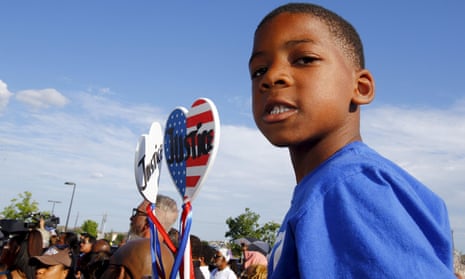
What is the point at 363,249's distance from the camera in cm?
82

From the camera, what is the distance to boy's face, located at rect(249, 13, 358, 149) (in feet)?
3.75

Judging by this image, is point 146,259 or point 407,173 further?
point 146,259

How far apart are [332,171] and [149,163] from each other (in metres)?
2.32

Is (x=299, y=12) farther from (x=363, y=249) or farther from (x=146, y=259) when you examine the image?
(x=146, y=259)

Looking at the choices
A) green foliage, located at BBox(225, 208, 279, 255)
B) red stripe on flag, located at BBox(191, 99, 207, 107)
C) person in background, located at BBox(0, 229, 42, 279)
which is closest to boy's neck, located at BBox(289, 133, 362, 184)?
red stripe on flag, located at BBox(191, 99, 207, 107)

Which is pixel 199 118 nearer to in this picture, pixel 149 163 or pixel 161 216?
pixel 149 163

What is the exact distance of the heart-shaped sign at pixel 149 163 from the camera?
3.05 m

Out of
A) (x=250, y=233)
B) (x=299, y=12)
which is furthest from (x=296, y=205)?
(x=250, y=233)

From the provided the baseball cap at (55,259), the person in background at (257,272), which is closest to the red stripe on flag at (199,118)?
the baseball cap at (55,259)

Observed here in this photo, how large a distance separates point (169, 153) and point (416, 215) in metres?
2.04

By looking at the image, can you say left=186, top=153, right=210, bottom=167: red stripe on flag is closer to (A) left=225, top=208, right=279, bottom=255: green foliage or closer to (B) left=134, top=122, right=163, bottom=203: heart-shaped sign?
(B) left=134, top=122, right=163, bottom=203: heart-shaped sign

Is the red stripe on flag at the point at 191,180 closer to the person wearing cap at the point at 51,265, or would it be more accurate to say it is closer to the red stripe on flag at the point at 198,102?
the red stripe on flag at the point at 198,102

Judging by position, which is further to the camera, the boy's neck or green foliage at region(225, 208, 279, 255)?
green foliage at region(225, 208, 279, 255)

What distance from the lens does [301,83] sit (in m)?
1.15
